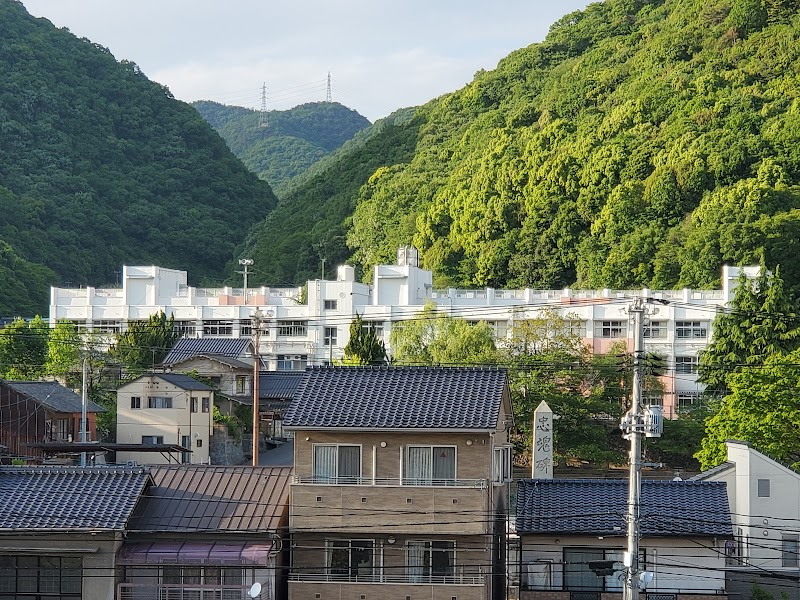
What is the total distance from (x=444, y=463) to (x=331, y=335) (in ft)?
155

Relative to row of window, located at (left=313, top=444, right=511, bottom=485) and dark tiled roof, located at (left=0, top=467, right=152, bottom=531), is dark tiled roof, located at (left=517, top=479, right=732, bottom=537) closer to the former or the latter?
row of window, located at (left=313, top=444, right=511, bottom=485)

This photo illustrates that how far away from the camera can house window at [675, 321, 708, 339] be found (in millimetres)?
66125

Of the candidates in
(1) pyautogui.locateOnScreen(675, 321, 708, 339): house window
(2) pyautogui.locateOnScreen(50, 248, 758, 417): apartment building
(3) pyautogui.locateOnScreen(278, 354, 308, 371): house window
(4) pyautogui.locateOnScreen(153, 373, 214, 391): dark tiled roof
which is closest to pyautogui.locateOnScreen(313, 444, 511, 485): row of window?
(4) pyautogui.locateOnScreen(153, 373, 214, 391): dark tiled roof

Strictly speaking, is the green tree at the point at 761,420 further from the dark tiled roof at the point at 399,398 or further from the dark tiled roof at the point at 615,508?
the dark tiled roof at the point at 399,398

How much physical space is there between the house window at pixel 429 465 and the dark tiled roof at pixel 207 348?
31.0m

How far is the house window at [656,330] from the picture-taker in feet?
217

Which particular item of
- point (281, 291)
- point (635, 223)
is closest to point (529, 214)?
point (635, 223)

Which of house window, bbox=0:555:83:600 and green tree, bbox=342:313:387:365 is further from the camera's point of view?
green tree, bbox=342:313:387:365

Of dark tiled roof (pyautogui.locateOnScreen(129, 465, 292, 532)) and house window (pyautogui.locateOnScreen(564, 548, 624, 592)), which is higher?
dark tiled roof (pyautogui.locateOnScreen(129, 465, 292, 532))

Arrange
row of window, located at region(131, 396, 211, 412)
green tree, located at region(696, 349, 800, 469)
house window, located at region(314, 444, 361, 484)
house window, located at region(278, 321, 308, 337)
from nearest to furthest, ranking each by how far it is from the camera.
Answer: house window, located at region(314, 444, 361, 484)
green tree, located at region(696, 349, 800, 469)
row of window, located at region(131, 396, 211, 412)
house window, located at region(278, 321, 308, 337)

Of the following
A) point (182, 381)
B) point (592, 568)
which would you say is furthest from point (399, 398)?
point (182, 381)

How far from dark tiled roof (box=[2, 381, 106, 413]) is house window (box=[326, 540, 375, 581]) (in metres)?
21.3

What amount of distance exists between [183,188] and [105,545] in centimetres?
8769

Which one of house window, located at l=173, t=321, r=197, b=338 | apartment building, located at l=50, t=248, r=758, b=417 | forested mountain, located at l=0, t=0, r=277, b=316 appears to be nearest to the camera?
apartment building, located at l=50, t=248, r=758, b=417
